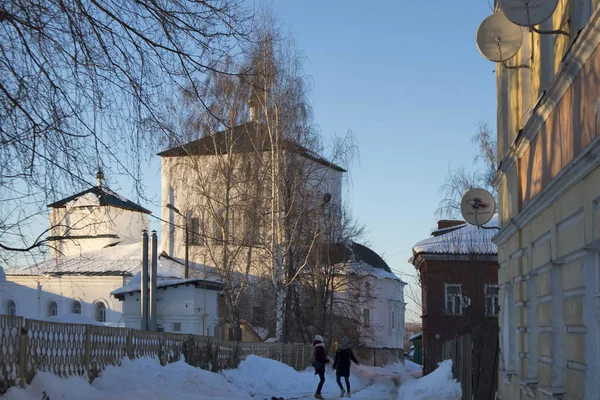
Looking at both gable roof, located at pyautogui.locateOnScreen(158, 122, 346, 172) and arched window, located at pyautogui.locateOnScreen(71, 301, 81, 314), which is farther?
arched window, located at pyautogui.locateOnScreen(71, 301, 81, 314)

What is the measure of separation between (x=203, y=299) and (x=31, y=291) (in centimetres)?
2283

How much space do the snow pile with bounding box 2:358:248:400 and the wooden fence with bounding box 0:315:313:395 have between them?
0.56ft

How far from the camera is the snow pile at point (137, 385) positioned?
11959mm

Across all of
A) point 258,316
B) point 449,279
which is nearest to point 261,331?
point 258,316

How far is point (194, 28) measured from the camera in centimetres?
991

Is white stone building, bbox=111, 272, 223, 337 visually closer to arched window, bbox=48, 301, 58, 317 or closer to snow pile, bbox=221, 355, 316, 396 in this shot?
snow pile, bbox=221, 355, 316, 396

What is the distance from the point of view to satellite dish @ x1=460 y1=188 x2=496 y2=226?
638 inches

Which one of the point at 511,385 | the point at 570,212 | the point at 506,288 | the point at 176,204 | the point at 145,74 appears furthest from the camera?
the point at 176,204

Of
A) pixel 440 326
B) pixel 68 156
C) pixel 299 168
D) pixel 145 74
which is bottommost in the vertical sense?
pixel 440 326

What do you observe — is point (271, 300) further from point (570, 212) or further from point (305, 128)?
point (570, 212)

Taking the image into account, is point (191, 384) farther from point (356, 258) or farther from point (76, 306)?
point (76, 306)

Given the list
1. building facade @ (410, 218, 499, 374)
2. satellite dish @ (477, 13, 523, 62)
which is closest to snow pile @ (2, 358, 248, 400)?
satellite dish @ (477, 13, 523, 62)

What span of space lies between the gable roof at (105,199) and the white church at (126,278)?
0.01 meters

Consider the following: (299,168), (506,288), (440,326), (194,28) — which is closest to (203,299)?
(299,168)
